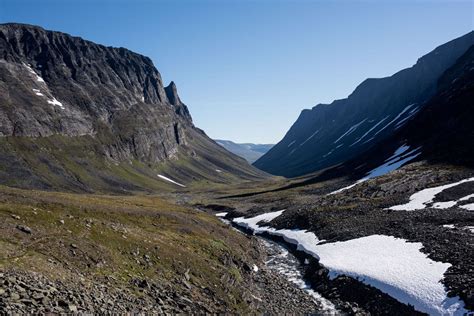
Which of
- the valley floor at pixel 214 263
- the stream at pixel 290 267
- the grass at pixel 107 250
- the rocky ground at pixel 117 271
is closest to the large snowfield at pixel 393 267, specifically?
the valley floor at pixel 214 263

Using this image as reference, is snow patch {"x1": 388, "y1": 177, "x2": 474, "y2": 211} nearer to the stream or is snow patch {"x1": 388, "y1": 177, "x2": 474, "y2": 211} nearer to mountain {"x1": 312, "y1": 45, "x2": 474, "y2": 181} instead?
mountain {"x1": 312, "y1": 45, "x2": 474, "y2": 181}

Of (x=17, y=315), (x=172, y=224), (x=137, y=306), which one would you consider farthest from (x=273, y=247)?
(x=17, y=315)

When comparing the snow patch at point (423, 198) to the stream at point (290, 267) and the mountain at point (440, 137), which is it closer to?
the mountain at point (440, 137)

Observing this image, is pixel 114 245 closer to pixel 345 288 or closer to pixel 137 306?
pixel 137 306

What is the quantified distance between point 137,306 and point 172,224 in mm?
29150

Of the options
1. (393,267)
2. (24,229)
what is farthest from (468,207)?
(24,229)

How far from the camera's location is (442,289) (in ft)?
100

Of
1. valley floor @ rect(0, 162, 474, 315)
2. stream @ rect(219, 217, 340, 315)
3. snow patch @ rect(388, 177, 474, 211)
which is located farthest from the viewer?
snow patch @ rect(388, 177, 474, 211)

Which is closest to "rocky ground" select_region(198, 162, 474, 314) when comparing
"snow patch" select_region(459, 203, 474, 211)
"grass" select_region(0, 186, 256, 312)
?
"snow patch" select_region(459, 203, 474, 211)

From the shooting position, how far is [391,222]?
58062 millimetres

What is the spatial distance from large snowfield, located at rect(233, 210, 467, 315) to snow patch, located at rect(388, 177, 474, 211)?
62.2ft

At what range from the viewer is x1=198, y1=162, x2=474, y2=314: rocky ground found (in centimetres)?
3378

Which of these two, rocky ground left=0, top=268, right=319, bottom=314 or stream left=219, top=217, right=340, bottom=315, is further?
stream left=219, top=217, right=340, bottom=315

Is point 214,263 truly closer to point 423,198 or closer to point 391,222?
point 391,222
